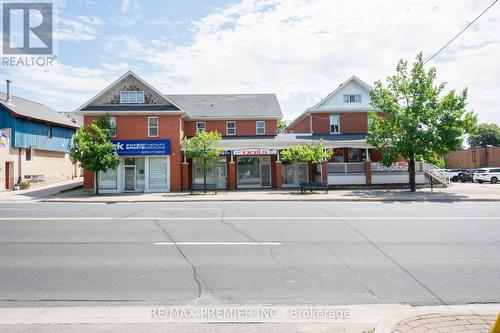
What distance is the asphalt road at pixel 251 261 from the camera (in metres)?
Answer: 5.59

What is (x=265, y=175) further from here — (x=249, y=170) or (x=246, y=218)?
(x=246, y=218)

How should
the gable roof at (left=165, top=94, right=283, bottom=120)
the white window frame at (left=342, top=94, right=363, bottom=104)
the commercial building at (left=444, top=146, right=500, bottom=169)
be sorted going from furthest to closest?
the commercial building at (left=444, top=146, right=500, bottom=169) → the white window frame at (left=342, top=94, right=363, bottom=104) → the gable roof at (left=165, top=94, right=283, bottom=120)

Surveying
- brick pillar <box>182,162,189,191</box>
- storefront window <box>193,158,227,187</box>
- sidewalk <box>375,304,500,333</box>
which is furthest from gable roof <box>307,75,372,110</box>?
sidewalk <box>375,304,500,333</box>

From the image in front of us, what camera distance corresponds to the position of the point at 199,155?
991 inches

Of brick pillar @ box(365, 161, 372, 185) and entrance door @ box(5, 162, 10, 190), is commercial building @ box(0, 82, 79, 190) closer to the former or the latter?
entrance door @ box(5, 162, 10, 190)

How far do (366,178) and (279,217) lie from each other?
17668mm

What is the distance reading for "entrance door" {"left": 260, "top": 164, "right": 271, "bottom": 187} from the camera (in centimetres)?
3118

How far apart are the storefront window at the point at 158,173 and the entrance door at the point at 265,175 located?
8213 millimetres

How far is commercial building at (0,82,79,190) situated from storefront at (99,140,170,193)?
8.45m

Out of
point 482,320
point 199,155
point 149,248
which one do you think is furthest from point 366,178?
point 482,320

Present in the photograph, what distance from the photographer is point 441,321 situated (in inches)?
167

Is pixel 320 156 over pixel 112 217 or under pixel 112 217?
over

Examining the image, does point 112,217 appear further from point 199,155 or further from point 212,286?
point 199,155

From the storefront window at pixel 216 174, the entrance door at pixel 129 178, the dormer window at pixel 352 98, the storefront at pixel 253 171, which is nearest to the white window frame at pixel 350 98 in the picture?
the dormer window at pixel 352 98
